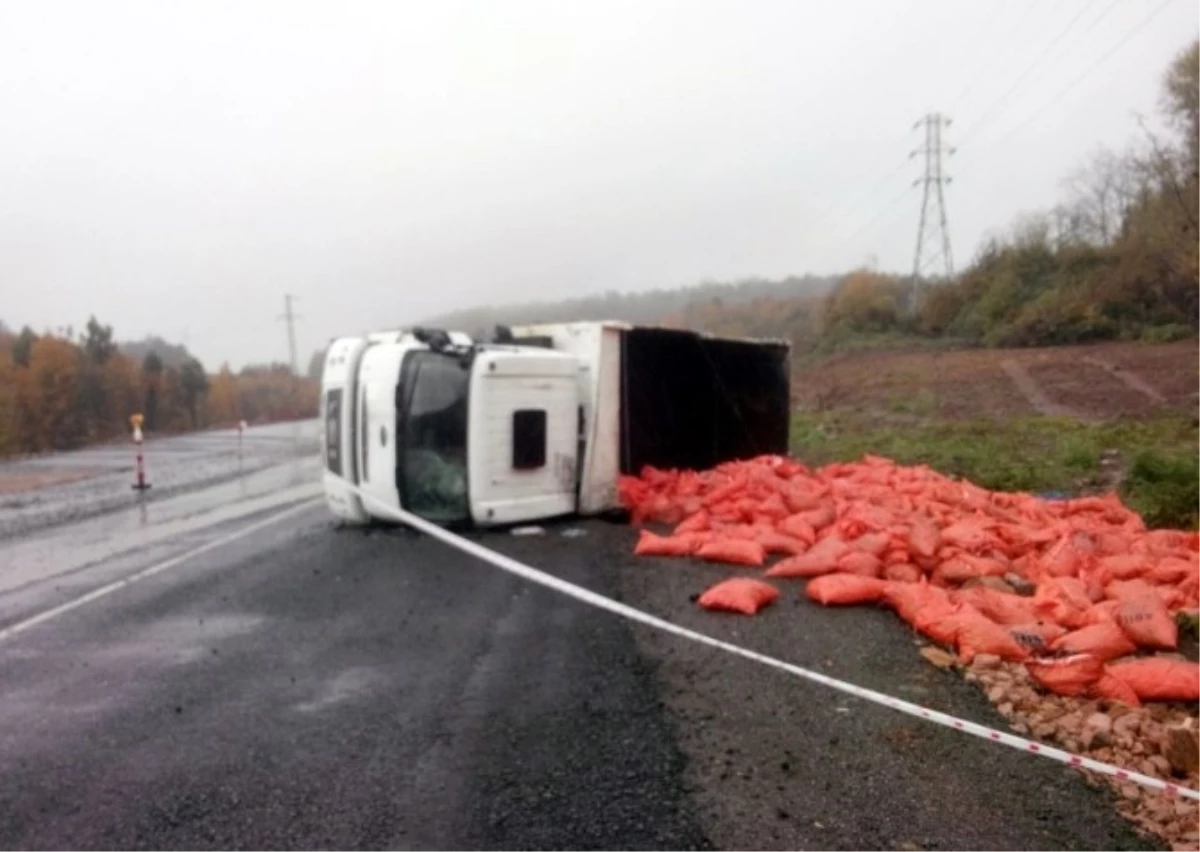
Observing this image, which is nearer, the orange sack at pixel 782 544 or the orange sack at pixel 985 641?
the orange sack at pixel 985 641

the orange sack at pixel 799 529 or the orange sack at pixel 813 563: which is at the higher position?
the orange sack at pixel 799 529

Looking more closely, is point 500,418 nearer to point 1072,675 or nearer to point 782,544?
point 782,544

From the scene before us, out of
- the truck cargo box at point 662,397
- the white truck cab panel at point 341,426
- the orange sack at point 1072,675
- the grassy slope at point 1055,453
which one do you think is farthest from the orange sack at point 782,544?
the white truck cab panel at point 341,426

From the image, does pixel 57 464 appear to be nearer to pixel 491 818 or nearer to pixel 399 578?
pixel 399 578

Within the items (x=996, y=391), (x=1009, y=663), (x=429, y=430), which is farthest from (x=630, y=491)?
(x=996, y=391)

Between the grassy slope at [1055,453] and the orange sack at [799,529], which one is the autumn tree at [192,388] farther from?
the orange sack at [799,529]

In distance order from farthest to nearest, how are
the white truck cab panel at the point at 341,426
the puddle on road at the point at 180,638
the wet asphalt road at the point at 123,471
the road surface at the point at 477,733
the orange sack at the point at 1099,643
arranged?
the wet asphalt road at the point at 123,471 → the white truck cab panel at the point at 341,426 → the puddle on road at the point at 180,638 → the orange sack at the point at 1099,643 → the road surface at the point at 477,733

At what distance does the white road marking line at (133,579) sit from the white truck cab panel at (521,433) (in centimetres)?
271

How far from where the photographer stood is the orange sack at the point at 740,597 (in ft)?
20.9

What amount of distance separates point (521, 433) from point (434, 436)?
0.83 metres

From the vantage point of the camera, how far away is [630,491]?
10.7m

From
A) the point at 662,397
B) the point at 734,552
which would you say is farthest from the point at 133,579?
the point at 662,397

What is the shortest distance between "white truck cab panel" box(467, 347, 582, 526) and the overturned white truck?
12 mm

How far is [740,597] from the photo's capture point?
21.0 ft
